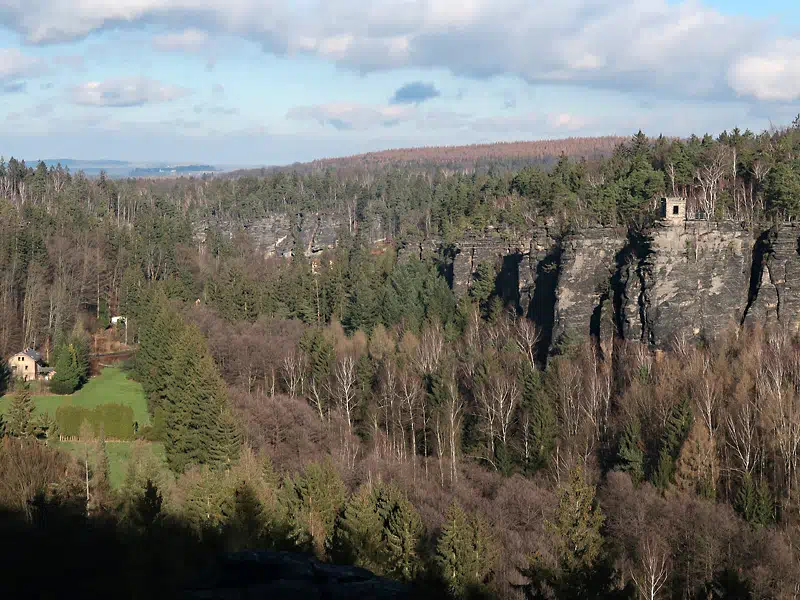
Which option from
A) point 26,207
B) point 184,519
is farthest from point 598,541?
point 26,207

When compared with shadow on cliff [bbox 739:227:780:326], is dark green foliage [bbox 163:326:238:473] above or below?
below

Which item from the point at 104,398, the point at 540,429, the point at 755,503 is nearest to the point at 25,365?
the point at 104,398

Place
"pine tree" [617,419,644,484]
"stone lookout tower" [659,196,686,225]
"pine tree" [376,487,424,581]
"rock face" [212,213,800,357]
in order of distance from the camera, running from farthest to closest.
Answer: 1. "stone lookout tower" [659,196,686,225]
2. "rock face" [212,213,800,357]
3. "pine tree" [617,419,644,484]
4. "pine tree" [376,487,424,581]

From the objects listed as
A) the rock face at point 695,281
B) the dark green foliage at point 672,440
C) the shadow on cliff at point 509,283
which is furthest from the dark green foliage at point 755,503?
the shadow on cliff at point 509,283

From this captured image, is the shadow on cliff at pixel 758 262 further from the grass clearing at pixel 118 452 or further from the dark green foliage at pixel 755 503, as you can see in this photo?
the grass clearing at pixel 118 452

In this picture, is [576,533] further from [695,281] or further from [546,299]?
[546,299]

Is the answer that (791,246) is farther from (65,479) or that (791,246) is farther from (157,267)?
(157,267)

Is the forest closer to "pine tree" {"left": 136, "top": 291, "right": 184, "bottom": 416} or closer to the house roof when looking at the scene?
"pine tree" {"left": 136, "top": 291, "right": 184, "bottom": 416}

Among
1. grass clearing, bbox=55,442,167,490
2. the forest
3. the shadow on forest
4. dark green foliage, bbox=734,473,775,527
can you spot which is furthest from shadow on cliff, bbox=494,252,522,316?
the shadow on forest

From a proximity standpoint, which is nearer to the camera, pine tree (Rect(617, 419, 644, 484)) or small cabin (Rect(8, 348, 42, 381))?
pine tree (Rect(617, 419, 644, 484))
